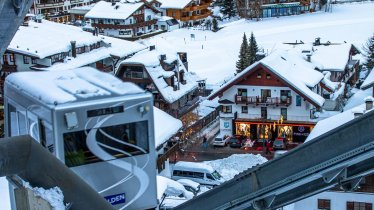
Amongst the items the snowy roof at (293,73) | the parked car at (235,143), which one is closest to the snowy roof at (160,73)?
the snowy roof at (293,73)

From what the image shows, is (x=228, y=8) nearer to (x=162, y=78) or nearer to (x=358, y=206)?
(x=162, y=78)

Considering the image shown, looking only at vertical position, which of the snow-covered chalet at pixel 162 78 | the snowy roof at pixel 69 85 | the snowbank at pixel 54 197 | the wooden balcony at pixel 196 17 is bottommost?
the snow-covered chalet at pixel 162 78

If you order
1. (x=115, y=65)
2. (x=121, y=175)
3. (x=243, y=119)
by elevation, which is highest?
(x=121, y=175)

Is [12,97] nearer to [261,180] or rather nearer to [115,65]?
[261,180]

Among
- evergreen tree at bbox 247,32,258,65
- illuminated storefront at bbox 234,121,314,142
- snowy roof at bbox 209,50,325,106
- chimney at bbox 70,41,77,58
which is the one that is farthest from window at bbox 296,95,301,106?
chimney at bbox 70,41,77,58

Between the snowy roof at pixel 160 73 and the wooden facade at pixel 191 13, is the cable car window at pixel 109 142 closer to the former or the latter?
the snowy roof at pixel 160 73

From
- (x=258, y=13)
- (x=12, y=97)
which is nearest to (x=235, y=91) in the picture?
(x=12, y=97)
